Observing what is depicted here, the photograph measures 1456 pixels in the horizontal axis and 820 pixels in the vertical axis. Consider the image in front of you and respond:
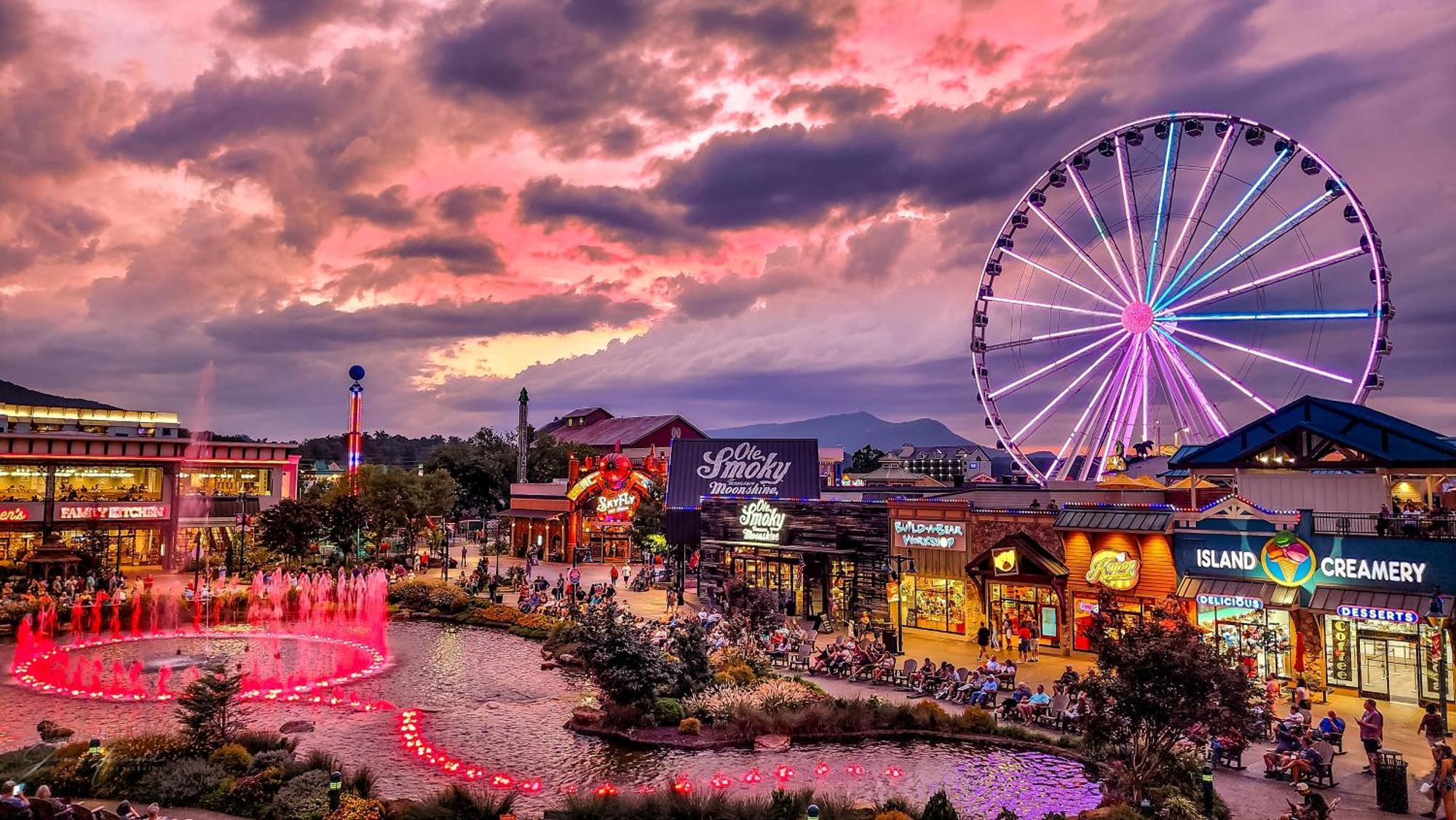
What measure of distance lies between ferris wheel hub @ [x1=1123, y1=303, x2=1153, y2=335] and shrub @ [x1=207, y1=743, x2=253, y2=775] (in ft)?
122

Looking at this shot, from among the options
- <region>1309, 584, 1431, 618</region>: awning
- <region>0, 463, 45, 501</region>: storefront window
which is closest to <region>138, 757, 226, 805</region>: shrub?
<region>1309, 584, 1431, 618</region>: awning

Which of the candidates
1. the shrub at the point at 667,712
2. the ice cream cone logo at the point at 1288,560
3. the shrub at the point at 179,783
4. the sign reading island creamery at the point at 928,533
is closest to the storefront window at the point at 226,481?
the sign reading island creamery at the point at 928,533

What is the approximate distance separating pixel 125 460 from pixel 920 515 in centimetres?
5078

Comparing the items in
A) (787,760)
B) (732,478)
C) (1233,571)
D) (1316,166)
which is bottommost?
(787,760)

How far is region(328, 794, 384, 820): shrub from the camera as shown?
552 inches

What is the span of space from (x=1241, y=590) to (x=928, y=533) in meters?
11.3

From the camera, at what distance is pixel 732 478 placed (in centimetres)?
4381

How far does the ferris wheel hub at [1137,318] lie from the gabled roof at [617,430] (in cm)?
5500

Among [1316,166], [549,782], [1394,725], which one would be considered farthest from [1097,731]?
[1316,166]

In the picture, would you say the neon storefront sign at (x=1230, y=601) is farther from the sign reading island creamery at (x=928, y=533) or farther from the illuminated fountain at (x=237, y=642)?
the illuminated fountain at (x=237, y=642)

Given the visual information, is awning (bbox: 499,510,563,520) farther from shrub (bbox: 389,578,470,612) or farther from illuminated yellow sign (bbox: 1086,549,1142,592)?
illuminated yellow sign (bbox: 1086,549,1142,592)

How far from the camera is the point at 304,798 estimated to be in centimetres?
1503

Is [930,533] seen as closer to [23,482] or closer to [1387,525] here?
[1387,525]

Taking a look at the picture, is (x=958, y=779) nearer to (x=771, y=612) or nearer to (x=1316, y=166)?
(x=771, y=612)
